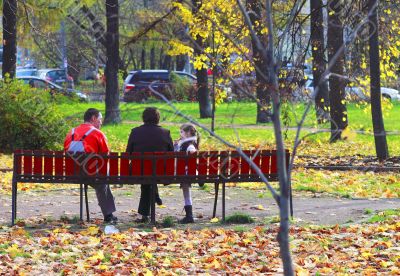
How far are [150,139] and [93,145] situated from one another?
1.99 ft

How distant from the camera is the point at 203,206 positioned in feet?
36.1

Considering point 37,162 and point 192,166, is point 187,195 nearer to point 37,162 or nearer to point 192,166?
point 192,166

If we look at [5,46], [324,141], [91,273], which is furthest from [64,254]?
[5,46]

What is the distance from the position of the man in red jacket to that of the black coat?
0.33 m

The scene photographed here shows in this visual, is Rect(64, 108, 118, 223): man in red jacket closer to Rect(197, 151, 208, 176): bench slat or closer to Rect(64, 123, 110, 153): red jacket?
Rect(64, 123, 110, 153): red jacket

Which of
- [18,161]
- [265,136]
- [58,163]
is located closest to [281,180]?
[58,163]

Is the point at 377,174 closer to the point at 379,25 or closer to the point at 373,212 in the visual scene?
the point at 379,25

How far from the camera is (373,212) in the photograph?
10.2m

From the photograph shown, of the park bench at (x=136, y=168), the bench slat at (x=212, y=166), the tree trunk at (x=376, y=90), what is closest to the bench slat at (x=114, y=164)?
the park bench at (x=136, y=168)

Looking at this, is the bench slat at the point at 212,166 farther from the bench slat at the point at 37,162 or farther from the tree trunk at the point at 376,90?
the tree trunk at the point at 376,90

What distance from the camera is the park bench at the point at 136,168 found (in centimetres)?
964

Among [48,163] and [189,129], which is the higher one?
[189,129]

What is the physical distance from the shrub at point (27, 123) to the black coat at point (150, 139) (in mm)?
8563

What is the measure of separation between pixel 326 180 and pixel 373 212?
3.69 meters
